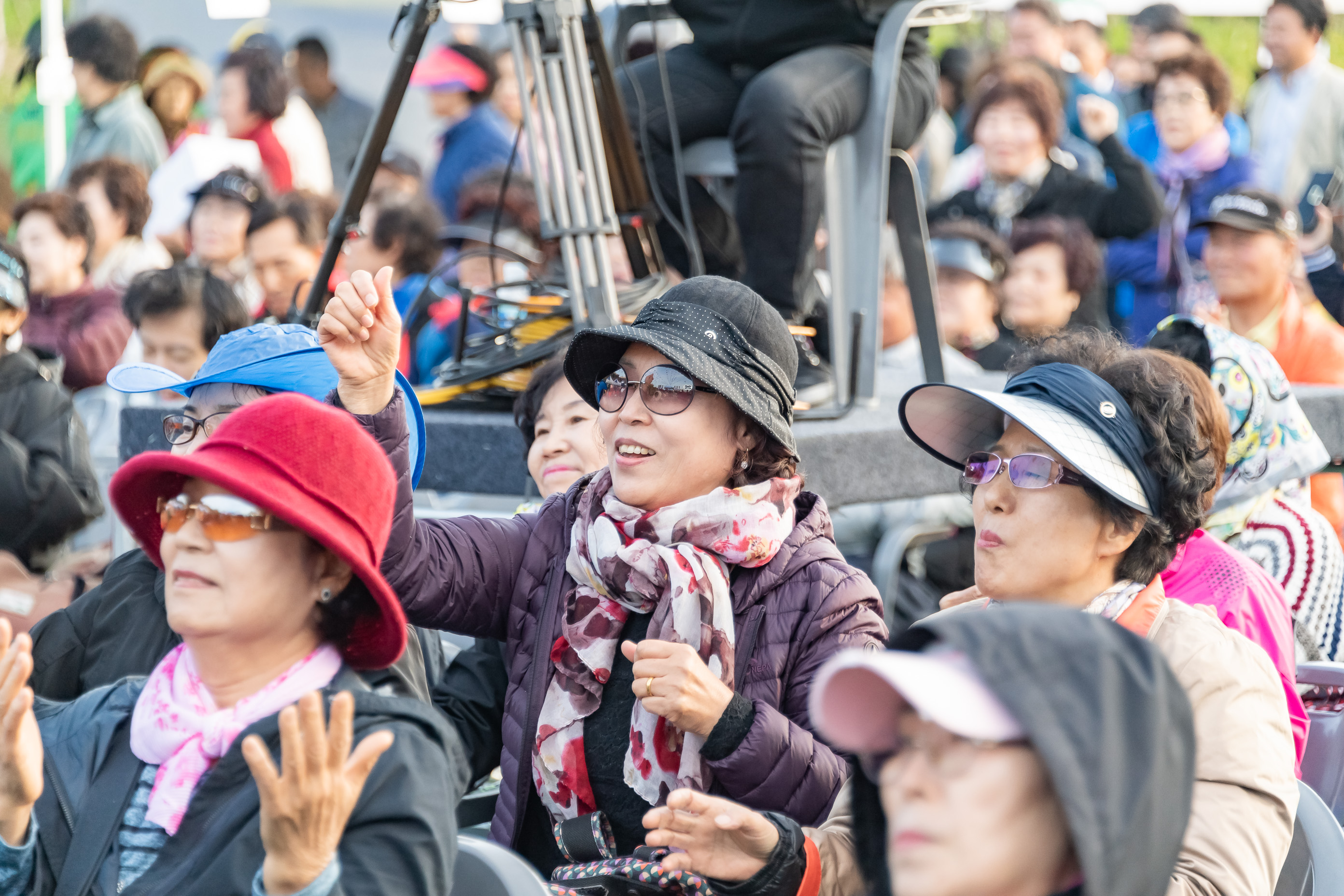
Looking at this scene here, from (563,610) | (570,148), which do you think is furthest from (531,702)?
(570,148)

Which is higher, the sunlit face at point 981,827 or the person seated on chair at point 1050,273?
the sunlit face at point 981,827

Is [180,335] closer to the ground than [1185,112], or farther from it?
farther from it

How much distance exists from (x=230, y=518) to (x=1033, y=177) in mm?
A: 5554

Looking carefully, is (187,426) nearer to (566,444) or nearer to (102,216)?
(566,444)

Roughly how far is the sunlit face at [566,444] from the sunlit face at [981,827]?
1781 mm

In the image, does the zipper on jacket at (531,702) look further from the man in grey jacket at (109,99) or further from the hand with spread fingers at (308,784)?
A: the man in grey jacket at (109,99)

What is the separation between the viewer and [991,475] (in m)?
2.31

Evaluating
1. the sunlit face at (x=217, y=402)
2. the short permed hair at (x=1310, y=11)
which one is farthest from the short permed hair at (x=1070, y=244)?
the sunlit face at (x=217, y=402)

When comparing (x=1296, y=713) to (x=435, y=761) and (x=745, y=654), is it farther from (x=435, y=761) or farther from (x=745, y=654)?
(x=435, y=761)

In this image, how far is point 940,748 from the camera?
1252 millimetres

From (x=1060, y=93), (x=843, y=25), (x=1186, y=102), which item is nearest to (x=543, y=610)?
(x=843, y=25)

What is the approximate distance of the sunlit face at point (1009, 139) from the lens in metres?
6.40

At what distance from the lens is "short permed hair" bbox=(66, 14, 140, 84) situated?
719 centimetres

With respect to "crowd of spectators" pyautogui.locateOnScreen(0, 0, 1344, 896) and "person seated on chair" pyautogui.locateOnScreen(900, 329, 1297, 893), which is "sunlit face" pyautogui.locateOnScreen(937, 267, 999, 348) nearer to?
"crowd of spectators" pyautogui.locateOnScreen(0, 0, 1344, 896)
